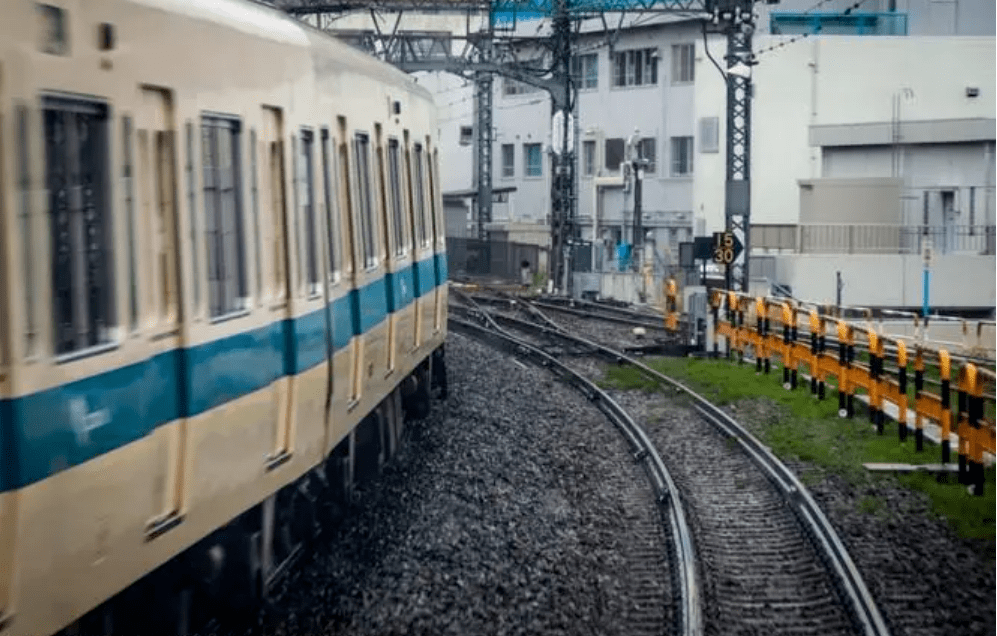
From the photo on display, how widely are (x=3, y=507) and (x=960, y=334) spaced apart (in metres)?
14.0

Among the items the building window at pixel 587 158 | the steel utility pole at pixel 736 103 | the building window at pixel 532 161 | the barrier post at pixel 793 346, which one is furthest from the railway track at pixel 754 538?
the building window at pixel 532 161

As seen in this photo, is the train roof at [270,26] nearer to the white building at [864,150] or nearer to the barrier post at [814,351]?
the barrier post at [814,351]

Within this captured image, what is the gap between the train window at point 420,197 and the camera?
1055 cm

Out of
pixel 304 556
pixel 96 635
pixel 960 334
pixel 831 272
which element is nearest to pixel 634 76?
pixel 831 272

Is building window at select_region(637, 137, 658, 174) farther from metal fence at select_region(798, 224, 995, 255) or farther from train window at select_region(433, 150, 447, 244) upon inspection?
train window at select_region(433, 150, 447, 244)

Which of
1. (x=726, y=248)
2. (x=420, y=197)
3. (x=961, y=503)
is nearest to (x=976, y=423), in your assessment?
(x=961, y=503)

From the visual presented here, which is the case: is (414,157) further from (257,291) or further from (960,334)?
(960,334)

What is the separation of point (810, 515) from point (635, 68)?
31.4 metres

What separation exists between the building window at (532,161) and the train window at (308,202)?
114 feet

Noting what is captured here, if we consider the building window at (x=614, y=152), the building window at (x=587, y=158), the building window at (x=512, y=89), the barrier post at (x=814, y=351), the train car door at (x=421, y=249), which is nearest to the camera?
the train car door at (x=421, y=249)

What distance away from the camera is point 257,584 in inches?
247

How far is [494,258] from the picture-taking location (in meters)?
33.8

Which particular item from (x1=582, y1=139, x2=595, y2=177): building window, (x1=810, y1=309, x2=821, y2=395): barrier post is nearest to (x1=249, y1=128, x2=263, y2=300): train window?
(x1=810, y1=309, x2=821, y2=395): barrier post

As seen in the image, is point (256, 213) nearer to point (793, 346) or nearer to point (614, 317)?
point (793, 346)
